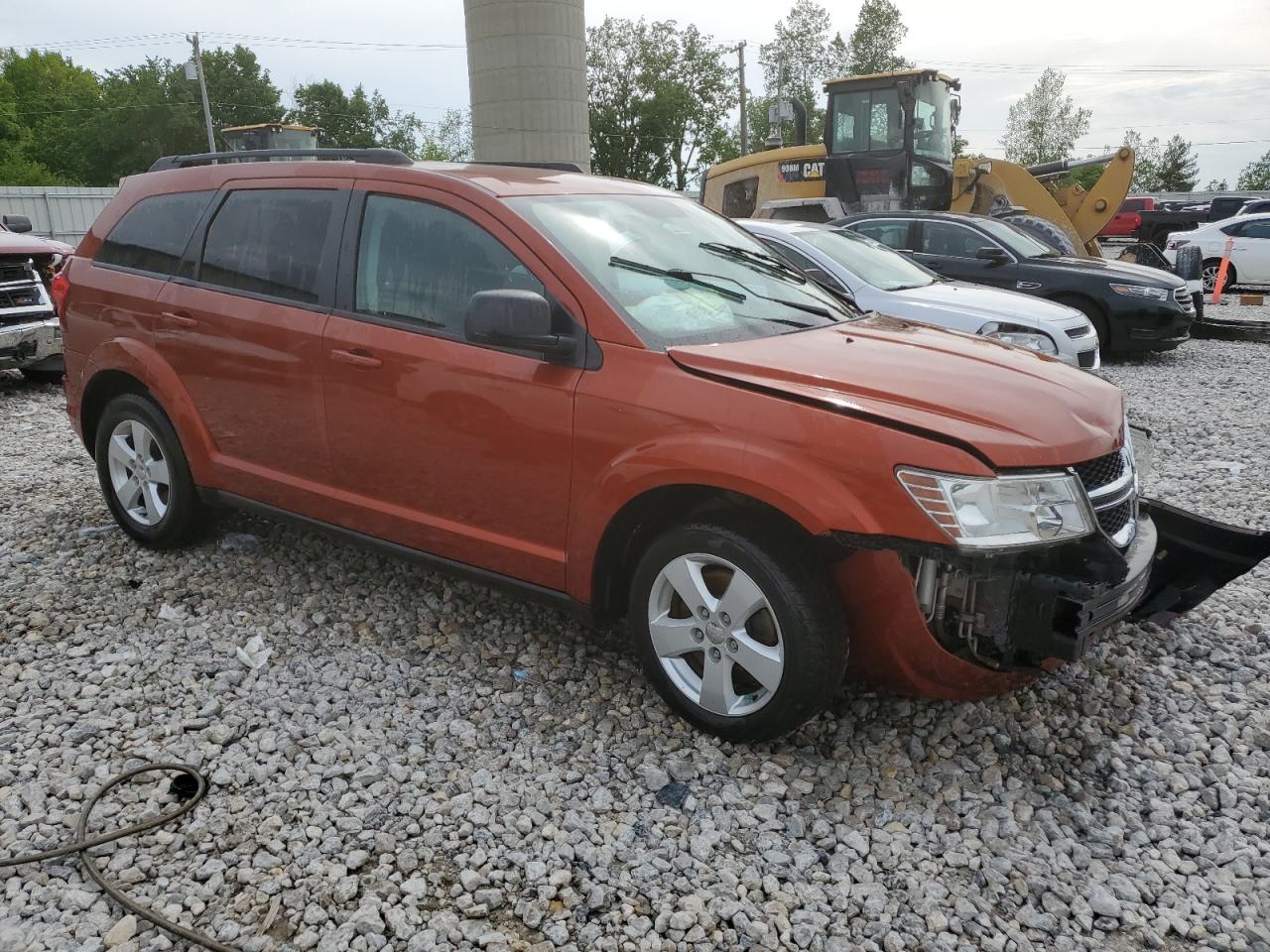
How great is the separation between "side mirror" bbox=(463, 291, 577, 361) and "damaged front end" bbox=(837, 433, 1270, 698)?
45.0 inches

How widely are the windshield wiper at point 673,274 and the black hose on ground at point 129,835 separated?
2.13m

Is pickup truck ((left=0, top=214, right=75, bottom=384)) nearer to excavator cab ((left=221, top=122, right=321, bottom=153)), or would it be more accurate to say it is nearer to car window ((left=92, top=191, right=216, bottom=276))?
car window ((left=92, top=191, right=216, bottom=276))

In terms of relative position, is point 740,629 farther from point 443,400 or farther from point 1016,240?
point 1016,240

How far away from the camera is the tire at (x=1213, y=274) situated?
1827cm

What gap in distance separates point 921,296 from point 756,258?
13.8 feet

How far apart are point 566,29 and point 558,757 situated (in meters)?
16.5

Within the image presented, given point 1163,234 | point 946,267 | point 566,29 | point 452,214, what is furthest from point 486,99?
point 1163,234

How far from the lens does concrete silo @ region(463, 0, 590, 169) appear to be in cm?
1695

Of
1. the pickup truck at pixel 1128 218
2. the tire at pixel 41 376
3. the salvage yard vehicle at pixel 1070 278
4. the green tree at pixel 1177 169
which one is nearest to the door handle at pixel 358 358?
the tire at pixel 41 376

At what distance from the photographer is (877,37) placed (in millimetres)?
62438

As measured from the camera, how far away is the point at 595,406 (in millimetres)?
3156

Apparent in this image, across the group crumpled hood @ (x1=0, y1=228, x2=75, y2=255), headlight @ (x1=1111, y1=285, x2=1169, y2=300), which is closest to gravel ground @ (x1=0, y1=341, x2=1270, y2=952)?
crumpled hood @ (x1=0, y1=228, x2=75, y2=255)

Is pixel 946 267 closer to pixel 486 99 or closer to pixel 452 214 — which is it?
pixel 452 214

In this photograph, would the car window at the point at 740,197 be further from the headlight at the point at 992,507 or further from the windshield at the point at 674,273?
the headlight at the point at 992,507
